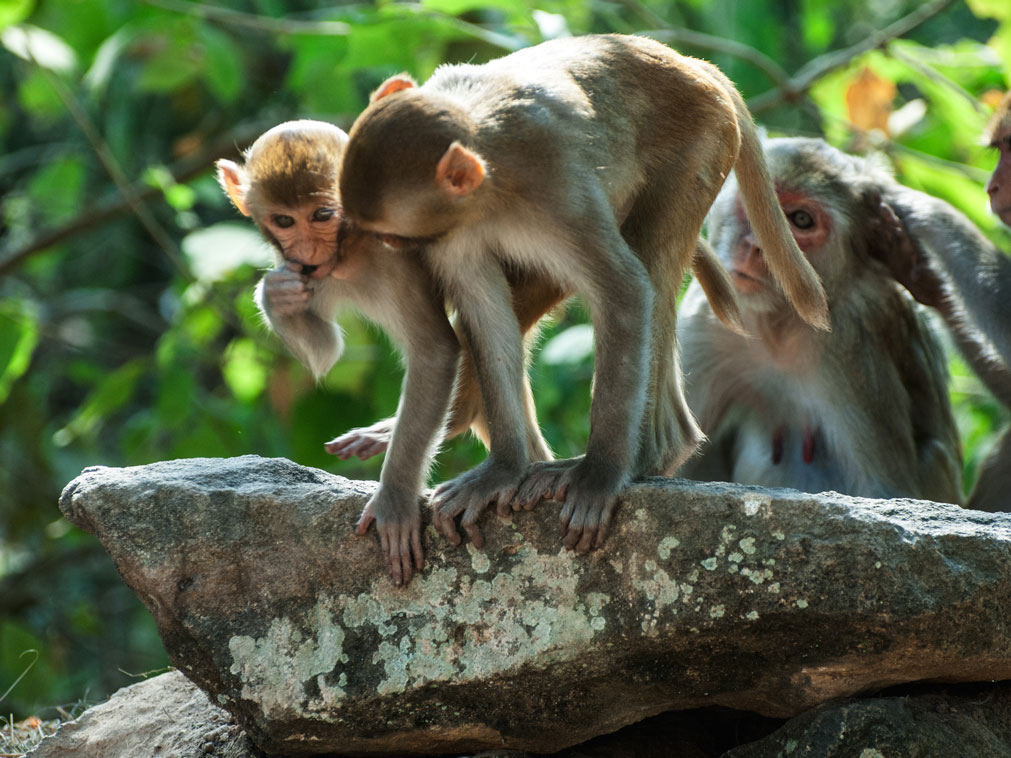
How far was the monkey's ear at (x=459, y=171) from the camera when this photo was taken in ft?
9.92

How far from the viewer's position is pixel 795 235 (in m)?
4.78

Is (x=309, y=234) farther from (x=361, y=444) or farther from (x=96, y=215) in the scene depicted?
(x=96, y=215)

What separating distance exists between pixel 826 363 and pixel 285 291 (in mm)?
2349

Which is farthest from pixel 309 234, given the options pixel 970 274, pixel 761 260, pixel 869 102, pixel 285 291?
pixel 869 102

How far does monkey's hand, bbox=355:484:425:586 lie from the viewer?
2.98m

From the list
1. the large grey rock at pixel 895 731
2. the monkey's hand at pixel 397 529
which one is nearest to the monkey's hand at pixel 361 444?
the monkey's hand at pixel 397 529

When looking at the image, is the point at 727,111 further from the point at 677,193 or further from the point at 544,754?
the point at 544,754

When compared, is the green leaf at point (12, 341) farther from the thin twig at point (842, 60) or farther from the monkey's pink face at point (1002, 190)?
the monkey's pink face at point (1002, 190)

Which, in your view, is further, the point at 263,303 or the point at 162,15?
the point at 162,15

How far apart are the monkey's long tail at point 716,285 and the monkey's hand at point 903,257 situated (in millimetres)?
1085

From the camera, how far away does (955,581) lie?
8.76 ft

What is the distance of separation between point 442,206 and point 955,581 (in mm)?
1526

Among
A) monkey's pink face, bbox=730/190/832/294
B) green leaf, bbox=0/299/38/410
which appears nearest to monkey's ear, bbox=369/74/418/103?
monkey's pink face, bbox=730/190/832/294

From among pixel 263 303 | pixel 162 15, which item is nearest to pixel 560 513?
pixel 263 303
